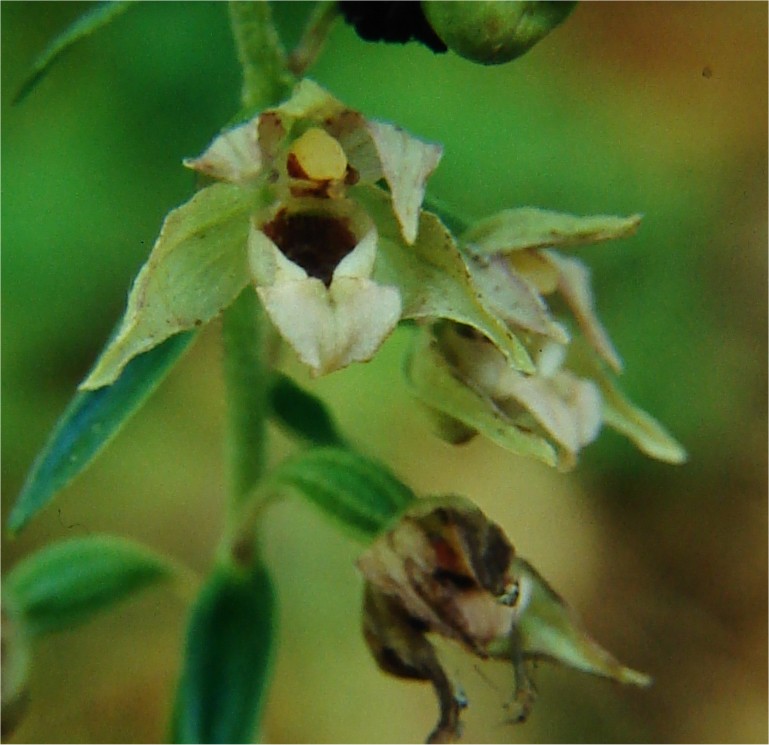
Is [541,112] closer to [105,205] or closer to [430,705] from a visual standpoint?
[105,205]

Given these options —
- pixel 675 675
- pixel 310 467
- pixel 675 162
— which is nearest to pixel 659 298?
pixel 675 162

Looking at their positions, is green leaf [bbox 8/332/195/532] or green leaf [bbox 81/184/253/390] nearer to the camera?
green leaf [bbox 81/184/253/390]

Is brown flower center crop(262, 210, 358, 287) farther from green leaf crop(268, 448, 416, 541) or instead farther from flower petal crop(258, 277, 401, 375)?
green leaf crop(268, 448, 416, 541)

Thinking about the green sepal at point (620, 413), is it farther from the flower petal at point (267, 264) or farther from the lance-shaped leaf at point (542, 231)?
the flower petal at point (267, 264)

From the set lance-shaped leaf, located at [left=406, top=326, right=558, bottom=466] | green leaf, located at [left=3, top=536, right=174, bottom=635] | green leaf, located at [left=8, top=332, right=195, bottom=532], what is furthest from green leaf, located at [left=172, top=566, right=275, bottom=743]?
lance-shaped leaf, located at [left=406, top=326, right=558, bottom=466]

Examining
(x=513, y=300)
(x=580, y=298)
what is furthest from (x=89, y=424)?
(x=580, y=298)

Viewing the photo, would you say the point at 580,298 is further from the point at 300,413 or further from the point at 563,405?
the point at 300,413
